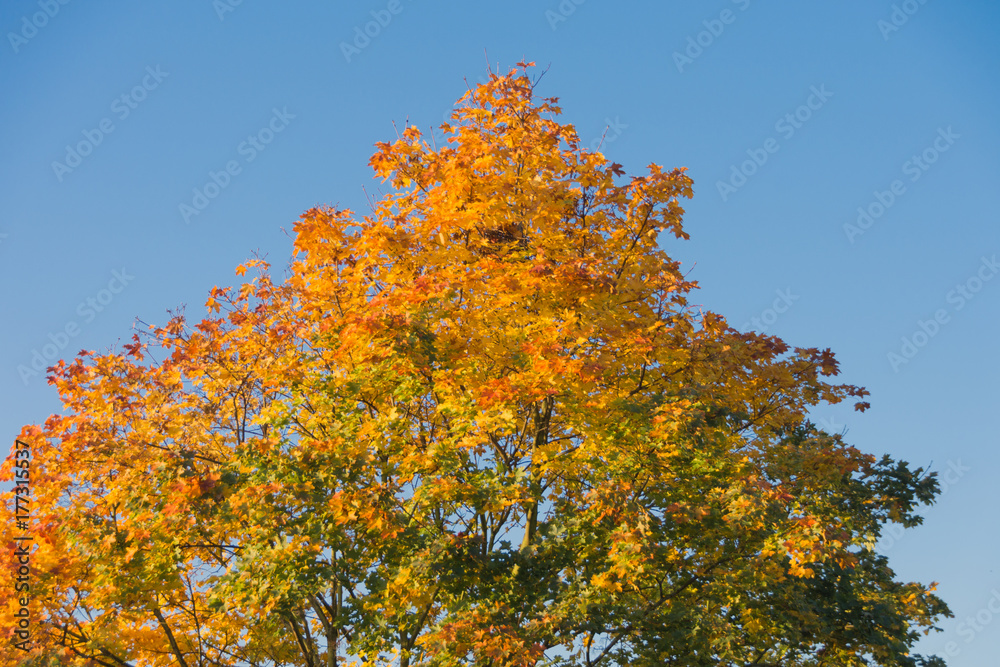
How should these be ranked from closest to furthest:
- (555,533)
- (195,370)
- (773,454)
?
(555,533) < (773,454) < (195,370)

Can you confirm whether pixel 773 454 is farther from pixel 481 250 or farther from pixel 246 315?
pixel 246 315

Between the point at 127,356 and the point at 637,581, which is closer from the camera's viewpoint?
the point at 637,581

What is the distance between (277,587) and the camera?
8.55m

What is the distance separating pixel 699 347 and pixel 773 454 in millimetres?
2093

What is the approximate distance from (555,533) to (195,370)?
6.51 meters

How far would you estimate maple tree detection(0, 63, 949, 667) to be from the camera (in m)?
8.86

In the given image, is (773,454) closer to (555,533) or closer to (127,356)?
(555,533)

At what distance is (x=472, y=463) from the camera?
31.7 feet

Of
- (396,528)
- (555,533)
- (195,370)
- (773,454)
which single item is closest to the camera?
(396,528)

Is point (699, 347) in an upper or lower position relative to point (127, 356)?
lower

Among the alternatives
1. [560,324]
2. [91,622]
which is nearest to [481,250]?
[560,324]

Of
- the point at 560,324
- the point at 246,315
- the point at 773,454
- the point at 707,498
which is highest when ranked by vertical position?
the point at 246,315

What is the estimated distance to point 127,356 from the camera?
12281 mm

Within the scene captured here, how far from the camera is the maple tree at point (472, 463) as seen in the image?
8.86m
